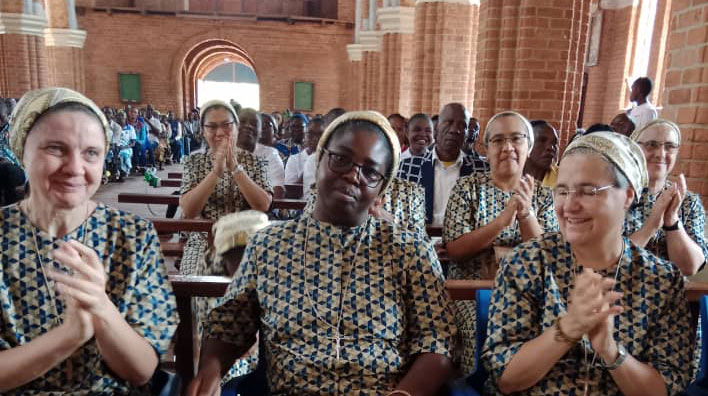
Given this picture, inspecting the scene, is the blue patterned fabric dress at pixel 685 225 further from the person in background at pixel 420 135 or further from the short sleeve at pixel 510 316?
the person in background at pixel 420 135

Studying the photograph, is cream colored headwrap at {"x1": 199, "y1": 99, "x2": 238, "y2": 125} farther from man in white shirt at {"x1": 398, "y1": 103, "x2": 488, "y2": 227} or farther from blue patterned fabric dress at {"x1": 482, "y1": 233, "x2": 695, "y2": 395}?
blue patterned fabric dress at {"x1": 482, "y1": 233, "x2": 695, "y2": 395}

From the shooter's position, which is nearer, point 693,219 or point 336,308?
point 336,308

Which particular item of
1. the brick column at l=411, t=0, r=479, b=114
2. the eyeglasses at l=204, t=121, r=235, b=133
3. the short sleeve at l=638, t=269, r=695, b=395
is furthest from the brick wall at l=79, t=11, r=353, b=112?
the short sleeve at l=638, t=269, r=695, b=395

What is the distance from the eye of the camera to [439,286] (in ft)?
5.78

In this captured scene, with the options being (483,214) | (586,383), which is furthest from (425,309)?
(483,214)

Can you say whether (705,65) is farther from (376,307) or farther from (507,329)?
(376,307)

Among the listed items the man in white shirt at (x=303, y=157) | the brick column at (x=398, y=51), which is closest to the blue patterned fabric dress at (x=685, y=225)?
the man in white shirt at (x=303, y=157)

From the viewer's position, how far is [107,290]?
1594mm

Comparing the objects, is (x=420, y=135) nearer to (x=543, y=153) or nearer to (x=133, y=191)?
(x=543, y=153)

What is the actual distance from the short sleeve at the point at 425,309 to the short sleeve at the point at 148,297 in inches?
31.8

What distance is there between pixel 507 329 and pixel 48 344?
1377 millimetres

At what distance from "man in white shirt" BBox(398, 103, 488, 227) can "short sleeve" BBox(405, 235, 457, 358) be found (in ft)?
6.39

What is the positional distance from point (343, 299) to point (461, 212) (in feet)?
4.03

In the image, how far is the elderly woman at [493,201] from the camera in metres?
2.71
